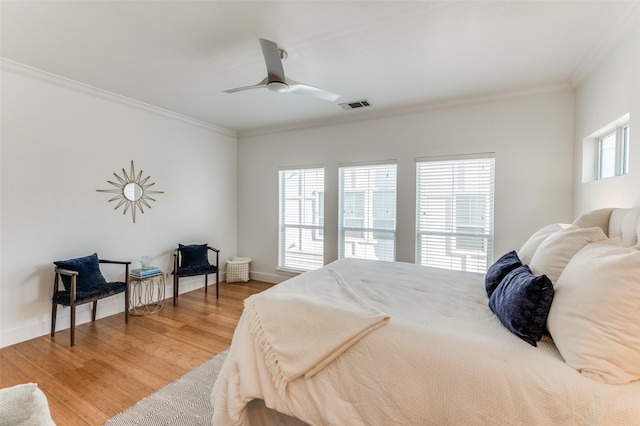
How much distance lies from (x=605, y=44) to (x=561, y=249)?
204 centimetres

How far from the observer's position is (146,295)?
3.87 m

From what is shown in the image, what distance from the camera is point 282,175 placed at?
4.97 meters

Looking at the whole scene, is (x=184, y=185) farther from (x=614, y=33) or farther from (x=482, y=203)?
(x=614, y=33)

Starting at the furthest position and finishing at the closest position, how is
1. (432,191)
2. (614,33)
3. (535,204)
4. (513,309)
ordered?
(432,191)
(535,204)
(614,33)
(513,309)

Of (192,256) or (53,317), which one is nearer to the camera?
(53,317)

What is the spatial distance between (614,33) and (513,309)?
243 cm

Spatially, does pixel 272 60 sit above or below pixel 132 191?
above

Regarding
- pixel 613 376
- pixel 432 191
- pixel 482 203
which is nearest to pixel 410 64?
pixel 432 191

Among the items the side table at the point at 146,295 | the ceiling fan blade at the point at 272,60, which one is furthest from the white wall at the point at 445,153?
the ceiling fan blade at the point at 272,60

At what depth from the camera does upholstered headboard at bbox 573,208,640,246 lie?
153 centimetres

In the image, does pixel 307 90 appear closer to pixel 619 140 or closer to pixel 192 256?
Answer: pixel 619 140

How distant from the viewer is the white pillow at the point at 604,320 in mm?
991

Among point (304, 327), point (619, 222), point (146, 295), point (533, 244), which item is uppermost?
point (619, 222)

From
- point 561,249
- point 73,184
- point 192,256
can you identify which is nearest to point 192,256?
point 192,256
